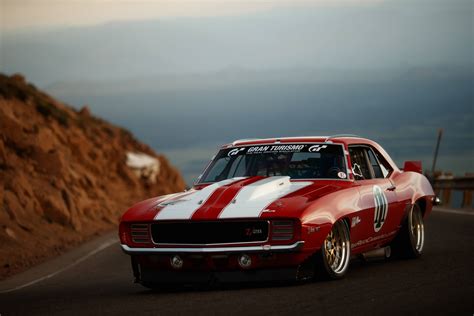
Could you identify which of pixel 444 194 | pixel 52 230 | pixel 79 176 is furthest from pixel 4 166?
pixel 444 194

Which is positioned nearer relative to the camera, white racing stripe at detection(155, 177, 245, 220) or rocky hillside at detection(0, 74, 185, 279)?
white racing stripe at detection(155, 177, 245, 220)

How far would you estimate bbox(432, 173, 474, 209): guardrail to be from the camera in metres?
28.9

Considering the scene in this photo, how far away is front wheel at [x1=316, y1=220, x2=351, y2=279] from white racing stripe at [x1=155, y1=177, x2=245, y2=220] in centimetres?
132

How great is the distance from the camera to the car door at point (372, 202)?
466 inches

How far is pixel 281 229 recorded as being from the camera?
34.6ft

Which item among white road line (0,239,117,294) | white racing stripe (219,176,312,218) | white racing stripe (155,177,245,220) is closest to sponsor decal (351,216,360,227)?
white racing stripe (219,176,312,218)

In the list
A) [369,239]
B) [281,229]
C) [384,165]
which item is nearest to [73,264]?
[384,165]

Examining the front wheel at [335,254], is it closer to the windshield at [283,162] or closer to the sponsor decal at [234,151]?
the windshield at [283,162]

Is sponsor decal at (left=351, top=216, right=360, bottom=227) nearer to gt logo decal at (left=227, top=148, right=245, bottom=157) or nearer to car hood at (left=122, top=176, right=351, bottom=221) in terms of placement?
car hood at (left=122, top=176, right=351, bottom=221)

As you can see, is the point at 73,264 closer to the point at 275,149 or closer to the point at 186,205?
the point at 275,149

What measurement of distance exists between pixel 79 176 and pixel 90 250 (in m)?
14.0

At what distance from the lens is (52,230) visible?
84.8 ft

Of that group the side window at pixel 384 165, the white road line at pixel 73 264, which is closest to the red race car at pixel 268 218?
the side window at pixel 384 165

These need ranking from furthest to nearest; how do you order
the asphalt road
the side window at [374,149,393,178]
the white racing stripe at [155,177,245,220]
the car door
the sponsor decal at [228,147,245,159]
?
the side window at [374,149,393,178], the sponsor decal at [228,147,245,159], the car door, the white racing stripe at [155,177,245,220], the asphalt road
